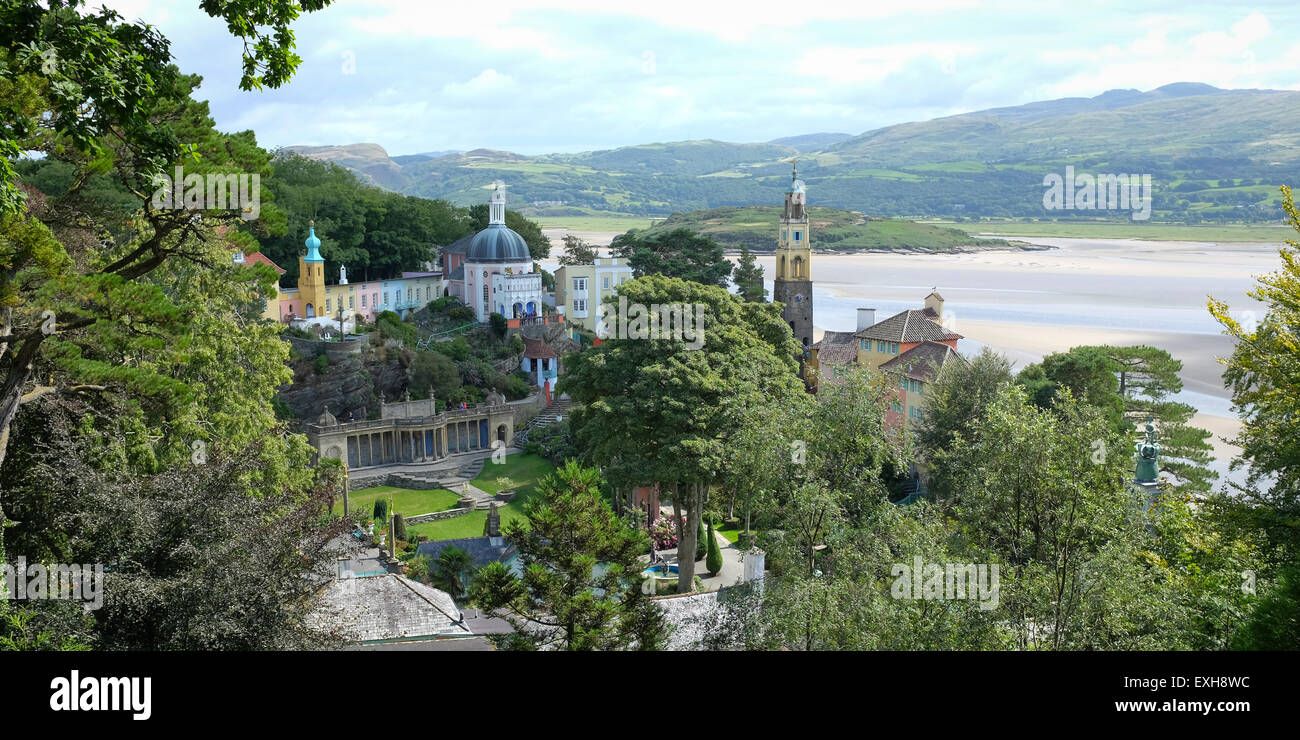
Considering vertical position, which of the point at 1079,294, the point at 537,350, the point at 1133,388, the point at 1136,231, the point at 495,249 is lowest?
the point at 1133,388

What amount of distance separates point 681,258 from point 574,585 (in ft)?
187

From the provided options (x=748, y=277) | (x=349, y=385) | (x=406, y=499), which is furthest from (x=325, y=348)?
(x=748, y=277)

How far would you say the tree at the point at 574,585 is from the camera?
15.7 metres

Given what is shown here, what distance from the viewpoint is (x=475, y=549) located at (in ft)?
127

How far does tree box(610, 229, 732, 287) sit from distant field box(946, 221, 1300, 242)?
241 feet

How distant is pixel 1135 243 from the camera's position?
136375mm

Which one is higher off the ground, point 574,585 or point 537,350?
point 537,350

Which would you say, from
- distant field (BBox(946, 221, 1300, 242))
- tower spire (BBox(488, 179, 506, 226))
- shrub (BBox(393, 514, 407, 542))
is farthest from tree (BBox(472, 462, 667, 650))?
distant field (BBox(946, 221, 1300, 242))

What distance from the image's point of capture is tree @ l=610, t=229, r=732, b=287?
7075cm

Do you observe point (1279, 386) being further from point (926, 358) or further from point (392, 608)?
point (926, 358)
